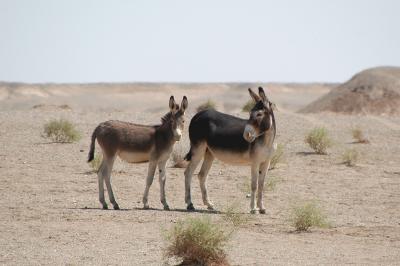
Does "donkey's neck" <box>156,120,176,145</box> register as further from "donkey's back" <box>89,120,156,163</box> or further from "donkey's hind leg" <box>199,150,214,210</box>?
"donkey's hind leg" <box>199,150,214,210</box>

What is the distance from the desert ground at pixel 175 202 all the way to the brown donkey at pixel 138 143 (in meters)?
0.64

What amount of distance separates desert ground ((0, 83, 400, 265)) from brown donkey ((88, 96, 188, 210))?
644 millimetres

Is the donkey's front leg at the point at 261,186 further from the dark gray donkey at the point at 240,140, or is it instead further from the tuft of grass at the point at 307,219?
the tuft of grass at the point at 307,219

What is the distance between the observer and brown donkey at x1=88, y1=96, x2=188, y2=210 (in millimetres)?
17094

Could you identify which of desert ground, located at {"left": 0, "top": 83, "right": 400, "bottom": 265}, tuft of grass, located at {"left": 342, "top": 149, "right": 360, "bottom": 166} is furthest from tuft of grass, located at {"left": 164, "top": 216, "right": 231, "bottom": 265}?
tuft of grass, located at {"left": 342, "top": 149, "right": 360, "bottom": 166}

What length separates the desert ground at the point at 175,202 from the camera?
42.9 feet

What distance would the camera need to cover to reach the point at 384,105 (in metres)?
52.5

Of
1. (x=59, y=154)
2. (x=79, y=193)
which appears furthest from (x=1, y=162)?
(x=79, y=193)

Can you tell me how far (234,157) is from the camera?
57.8ft

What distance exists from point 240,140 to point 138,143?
2.02 metres

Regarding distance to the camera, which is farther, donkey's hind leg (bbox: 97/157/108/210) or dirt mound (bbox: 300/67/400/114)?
dirt mound (bbox: 300/67/400/114)

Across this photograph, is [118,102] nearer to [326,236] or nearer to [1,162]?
[1,162]

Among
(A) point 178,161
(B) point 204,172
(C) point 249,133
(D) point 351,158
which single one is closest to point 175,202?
(B) point 204,172

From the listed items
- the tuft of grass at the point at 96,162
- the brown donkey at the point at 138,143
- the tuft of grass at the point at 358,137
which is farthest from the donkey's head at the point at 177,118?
the tuft of grass at the point at 358,137
